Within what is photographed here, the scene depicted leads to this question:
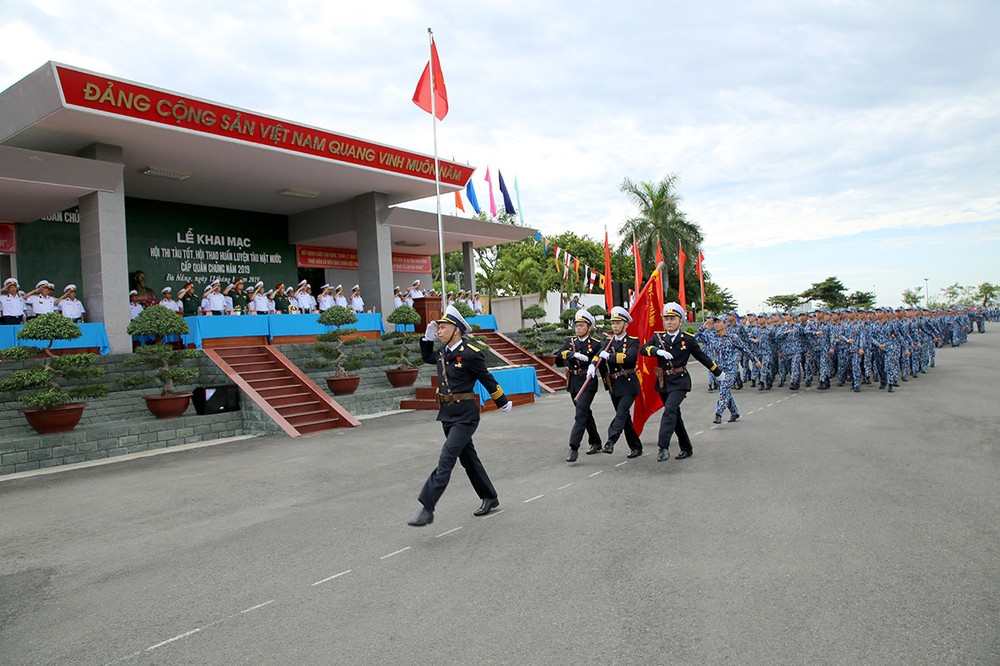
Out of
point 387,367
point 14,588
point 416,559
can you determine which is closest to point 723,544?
point 416,559

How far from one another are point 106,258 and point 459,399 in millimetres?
11349

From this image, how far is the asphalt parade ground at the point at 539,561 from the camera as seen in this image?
3.27m

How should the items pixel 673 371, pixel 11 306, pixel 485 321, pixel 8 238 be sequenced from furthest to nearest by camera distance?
1. pixel 485 321
2. pixel 8 238
3. pixel 11 306
4. pixel 673 371

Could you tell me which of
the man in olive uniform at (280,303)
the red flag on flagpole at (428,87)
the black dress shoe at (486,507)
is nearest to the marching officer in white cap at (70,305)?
the man in olive uniform at (280,303)

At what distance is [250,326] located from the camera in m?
15.6

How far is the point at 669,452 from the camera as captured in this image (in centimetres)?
811

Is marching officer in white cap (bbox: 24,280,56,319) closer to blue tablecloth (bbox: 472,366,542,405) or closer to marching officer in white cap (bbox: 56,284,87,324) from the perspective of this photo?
marching officer in white cap (bbox: 56,284,87,324)

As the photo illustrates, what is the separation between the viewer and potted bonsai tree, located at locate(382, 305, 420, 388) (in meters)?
15.9

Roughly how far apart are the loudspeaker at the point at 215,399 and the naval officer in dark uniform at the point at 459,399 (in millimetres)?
7891

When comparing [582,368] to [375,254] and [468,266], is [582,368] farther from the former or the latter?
[468,266]

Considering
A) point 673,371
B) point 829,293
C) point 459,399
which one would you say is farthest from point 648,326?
point 829,293

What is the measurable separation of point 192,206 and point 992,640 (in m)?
21.9

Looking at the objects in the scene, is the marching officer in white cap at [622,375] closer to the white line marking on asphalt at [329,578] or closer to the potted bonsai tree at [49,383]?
the white line marking on asphalt at [329,578]

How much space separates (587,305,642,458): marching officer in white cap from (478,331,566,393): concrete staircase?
9478mm
